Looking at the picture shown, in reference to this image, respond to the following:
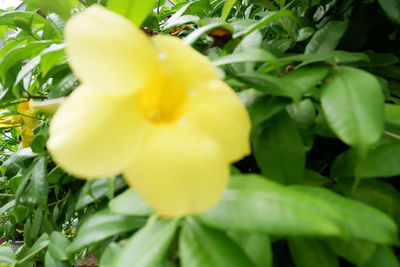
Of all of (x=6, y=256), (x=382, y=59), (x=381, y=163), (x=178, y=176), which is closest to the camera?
(x=178, y=176)

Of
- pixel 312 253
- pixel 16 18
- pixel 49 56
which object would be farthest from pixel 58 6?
pixel 312 253

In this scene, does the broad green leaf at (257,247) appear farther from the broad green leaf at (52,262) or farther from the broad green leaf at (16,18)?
the broad green leaf at (16,18)

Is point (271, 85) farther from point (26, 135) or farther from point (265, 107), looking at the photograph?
point (26, 135)

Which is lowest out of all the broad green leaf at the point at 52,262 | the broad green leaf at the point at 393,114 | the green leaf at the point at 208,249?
the broad green leaf at the point at 52,262

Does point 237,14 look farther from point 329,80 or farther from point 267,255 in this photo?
point 267,255

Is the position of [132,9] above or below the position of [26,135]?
above

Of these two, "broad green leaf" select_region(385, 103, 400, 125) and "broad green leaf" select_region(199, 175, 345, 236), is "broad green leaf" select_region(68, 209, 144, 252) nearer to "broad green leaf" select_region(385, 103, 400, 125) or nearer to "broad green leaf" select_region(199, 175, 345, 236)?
"broad green leaf" select_region(199, 175, 345, 236)

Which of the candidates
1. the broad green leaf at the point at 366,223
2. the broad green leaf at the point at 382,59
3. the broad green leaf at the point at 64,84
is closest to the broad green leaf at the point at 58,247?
A: the broad green leaf at the point at 64,84

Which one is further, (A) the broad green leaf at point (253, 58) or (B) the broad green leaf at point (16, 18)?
(B) the broad green leaf at point (16, 18)
